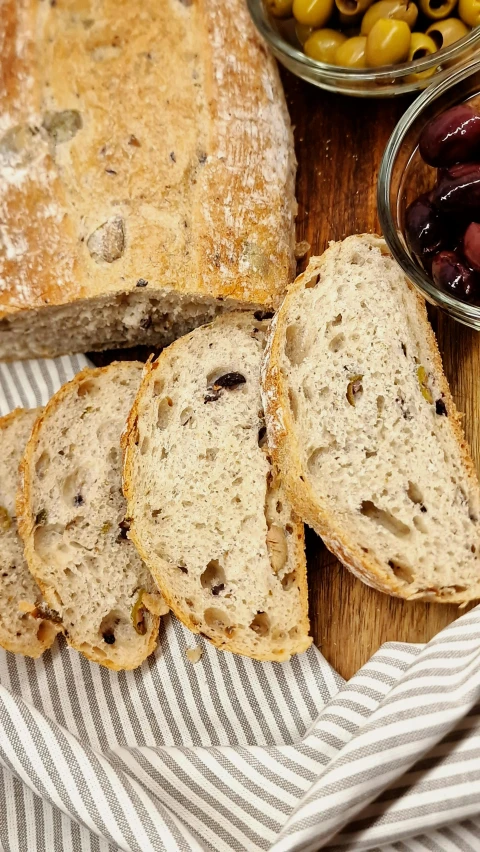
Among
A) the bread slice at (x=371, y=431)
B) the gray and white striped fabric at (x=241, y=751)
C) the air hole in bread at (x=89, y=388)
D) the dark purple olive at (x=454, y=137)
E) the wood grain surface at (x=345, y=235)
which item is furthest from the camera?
the air hole in bread at (x=89, y=388)

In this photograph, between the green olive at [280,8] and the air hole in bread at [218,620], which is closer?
the air hole in bread at [218,620]

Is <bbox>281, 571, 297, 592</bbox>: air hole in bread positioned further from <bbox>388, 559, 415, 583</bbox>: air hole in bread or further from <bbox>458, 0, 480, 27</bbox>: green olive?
<bbox>458, 0, 480, 27</bbox>: green olive

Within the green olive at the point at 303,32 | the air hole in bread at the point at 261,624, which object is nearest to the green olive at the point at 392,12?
the green olive at the point at 303,32

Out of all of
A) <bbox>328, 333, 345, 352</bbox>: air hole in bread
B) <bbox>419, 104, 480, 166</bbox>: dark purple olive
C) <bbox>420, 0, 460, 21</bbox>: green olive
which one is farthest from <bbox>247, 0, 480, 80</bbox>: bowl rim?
<bbox>328, 333, 345, 352</bbox>: air hole in bread

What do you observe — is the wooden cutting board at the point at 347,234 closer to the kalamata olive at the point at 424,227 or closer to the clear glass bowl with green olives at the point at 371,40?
the clear glass bowl with green olives at the point at 371,40

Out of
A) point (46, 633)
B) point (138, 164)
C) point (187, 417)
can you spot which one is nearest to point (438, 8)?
point (138, 164)

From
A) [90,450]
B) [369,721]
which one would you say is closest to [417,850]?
[369,721]
